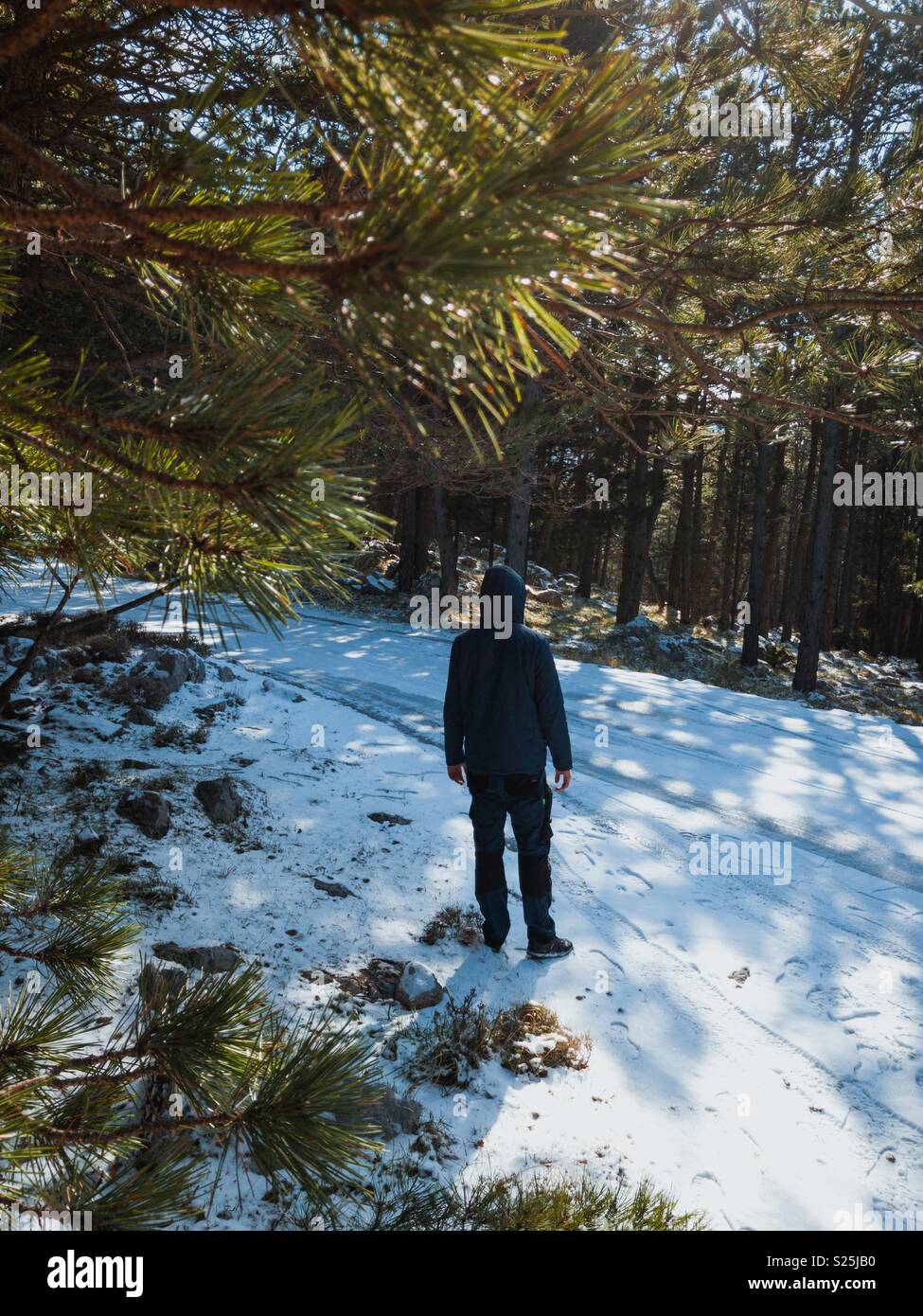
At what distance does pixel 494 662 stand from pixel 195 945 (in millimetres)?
2247

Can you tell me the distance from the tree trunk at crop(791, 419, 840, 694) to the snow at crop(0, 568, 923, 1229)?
7639 mm

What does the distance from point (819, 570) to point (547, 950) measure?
1403cm

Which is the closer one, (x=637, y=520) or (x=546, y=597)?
(x=637, y=520)

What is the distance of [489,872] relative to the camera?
450cm

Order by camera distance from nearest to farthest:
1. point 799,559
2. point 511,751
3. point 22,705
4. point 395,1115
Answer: point 395,1115
point 511,751
point 22,705
point 799,559

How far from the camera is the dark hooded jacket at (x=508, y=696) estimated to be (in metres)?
4.49

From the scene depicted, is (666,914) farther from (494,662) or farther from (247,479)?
(247,479)

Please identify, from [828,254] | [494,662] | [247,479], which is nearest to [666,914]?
[494,662]

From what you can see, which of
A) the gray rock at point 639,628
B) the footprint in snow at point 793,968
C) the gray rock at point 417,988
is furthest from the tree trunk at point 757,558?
the gray rock at point 417,988

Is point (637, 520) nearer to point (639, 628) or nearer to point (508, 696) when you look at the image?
point (639, 628)
